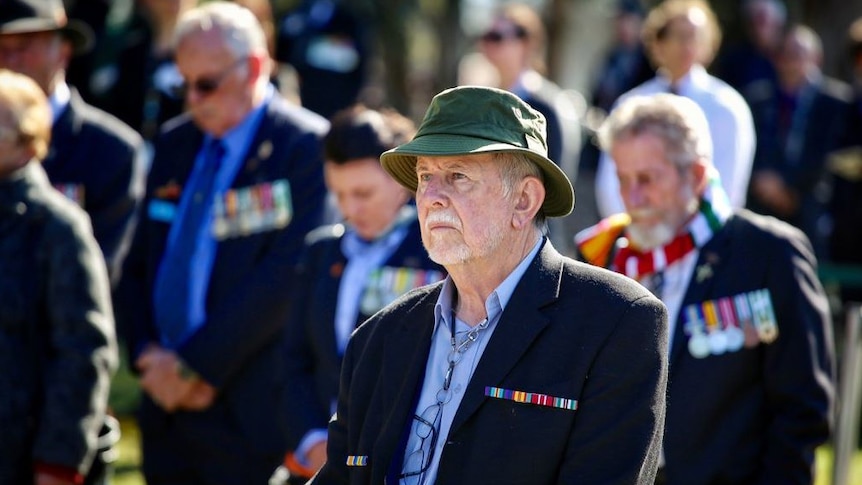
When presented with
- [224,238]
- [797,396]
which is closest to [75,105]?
[224,238]

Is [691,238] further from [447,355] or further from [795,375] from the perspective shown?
[447,355]

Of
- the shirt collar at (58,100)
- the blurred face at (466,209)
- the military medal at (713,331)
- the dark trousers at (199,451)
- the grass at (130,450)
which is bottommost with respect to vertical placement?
the grass at (130,450)

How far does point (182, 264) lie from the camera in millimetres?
6184

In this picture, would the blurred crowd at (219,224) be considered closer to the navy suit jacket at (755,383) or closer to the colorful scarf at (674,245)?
the colorful scarf at (674,245)

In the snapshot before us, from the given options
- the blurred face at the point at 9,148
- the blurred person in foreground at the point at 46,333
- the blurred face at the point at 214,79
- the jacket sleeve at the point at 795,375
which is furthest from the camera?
the blurred face at the point at 214,79

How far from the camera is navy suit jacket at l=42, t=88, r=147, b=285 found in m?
6.60

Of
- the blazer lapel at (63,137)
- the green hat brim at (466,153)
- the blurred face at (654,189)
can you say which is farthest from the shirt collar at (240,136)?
the green hat brim at (466,153)

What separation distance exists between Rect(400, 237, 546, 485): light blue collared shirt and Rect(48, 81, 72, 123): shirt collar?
359 cm

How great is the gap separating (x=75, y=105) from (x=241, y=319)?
1652 mm

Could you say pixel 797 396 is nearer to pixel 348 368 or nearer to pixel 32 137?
pixel 348 368

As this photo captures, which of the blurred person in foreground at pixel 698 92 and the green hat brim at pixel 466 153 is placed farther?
the blurred person in foreground at pixel 698 92

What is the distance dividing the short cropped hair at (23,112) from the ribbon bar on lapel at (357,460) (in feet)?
7.99

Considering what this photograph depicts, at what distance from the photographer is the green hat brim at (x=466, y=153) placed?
136 inches

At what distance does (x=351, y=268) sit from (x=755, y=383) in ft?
5.36
